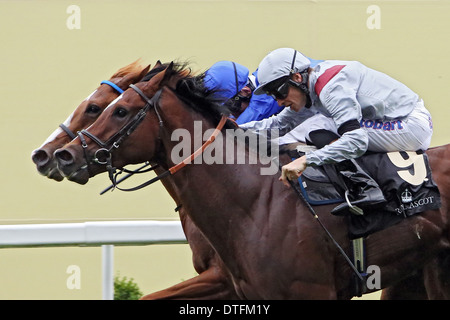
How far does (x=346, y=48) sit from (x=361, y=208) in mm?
3361

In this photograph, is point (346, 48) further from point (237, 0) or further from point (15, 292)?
point (15, 292)

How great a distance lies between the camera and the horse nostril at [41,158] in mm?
4889

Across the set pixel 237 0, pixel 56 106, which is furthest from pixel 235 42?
pixel 56 106

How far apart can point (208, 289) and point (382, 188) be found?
1.24 meters

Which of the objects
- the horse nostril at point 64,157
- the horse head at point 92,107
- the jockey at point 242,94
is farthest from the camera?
the jockey at point 242,94

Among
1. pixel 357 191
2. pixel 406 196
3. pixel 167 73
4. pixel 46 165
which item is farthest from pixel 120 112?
pixel 406 196

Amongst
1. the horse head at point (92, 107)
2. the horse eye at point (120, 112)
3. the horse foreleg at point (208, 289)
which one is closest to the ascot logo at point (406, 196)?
the horse foreleg at point (208, 289)

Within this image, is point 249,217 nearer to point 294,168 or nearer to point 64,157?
point 294,168

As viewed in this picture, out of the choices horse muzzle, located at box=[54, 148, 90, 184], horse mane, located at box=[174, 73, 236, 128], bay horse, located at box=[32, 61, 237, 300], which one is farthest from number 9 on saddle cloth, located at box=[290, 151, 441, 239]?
horse muzzle, located at box=[54, 148, 90, 184]

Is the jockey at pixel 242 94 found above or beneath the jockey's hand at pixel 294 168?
above

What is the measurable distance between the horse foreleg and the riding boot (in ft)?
3.29

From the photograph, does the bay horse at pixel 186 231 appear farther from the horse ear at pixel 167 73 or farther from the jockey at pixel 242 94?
the jockey at pixel 242 94

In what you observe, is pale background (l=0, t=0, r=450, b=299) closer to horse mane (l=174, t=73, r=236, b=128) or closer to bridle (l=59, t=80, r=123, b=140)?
bridle (l=59, t=80, r=123, b=140)

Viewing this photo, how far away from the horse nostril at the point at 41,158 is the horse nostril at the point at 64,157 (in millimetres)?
408
